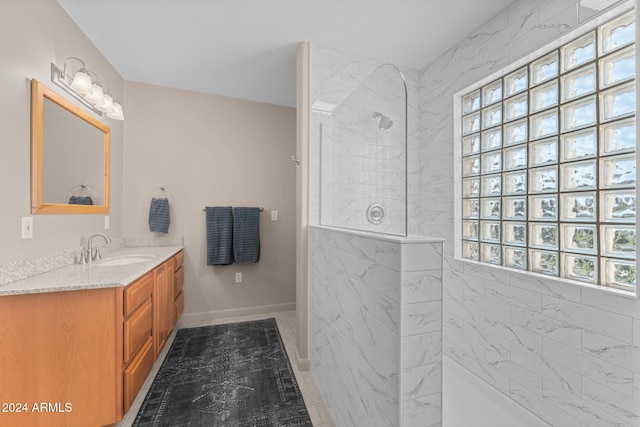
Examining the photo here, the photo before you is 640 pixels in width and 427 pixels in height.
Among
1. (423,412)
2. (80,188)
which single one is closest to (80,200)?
(80,188)

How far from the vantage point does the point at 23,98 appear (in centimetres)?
142

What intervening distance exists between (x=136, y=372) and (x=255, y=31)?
92.9 inches

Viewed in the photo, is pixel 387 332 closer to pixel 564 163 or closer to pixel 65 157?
pixel 564 163

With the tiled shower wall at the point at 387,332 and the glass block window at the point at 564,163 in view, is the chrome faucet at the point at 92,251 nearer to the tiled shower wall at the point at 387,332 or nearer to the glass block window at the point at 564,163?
the tiled shower wall at the point at 387,332

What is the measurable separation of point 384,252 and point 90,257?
2.07 m

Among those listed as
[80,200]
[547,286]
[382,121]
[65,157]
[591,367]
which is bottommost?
[591,367]

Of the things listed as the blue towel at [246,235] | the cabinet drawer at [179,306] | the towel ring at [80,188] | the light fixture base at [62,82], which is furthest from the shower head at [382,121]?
the cabinet drawer at [179,306]

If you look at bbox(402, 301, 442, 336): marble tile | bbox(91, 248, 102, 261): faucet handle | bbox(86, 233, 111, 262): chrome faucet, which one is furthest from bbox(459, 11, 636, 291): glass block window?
bbox(91, 248, 102, 261): faucet handle

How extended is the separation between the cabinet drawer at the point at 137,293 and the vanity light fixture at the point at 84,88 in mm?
1302

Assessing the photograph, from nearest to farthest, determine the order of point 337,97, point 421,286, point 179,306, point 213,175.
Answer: point 421,286
point 337,97
point 179,306
point 213,175

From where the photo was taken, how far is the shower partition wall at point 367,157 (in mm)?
1458

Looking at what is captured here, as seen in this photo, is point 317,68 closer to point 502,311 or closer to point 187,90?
point 187,90

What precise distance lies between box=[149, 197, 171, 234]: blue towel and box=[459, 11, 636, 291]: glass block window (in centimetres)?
280

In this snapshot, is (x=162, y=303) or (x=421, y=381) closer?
(x=421, y=381)
